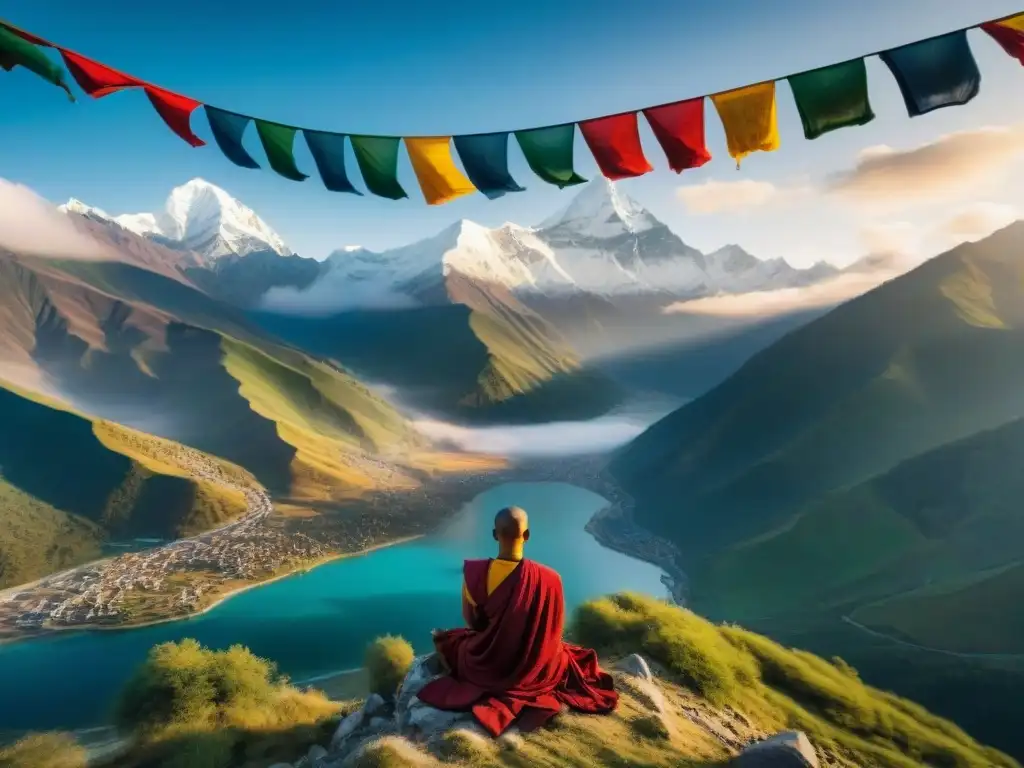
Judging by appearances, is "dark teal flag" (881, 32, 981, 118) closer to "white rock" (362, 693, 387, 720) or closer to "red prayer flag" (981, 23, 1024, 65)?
"red prayer flag" (981, 23, 1024, 65)

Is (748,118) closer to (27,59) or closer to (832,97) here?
(832,97)

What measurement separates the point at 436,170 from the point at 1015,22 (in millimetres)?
6905

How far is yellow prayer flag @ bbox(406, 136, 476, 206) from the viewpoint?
8.60 metres

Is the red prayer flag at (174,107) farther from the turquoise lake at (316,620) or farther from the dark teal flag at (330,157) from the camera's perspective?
the turquoise lake at (316,620)

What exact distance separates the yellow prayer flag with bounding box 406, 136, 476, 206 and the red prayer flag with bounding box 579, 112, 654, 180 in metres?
1.82

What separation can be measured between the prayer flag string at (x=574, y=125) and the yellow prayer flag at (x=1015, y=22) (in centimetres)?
1

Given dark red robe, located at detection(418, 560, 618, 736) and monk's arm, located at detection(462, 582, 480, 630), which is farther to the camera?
monk's arm, located at detection(462, 582, 480, 630)

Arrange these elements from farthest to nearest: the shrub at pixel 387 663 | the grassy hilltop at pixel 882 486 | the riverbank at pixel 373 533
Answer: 1. the riverbank at pixel 373 533
2. the grassy hilltop at pixel 882 486
3. the shrub at pixel 387 663

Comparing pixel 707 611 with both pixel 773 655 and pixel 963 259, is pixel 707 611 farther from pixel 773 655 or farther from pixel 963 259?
pixel 963 259

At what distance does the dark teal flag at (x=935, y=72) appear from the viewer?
684 centimetres

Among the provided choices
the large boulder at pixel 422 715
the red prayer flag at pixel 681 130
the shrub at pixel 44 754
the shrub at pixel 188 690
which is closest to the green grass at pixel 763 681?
the large boulder at pixel 422 715

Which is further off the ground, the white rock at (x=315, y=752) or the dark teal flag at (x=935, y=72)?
the dark teal flag at (x=935, y=72)

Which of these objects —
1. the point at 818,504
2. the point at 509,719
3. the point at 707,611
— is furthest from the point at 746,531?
the point at 509,719

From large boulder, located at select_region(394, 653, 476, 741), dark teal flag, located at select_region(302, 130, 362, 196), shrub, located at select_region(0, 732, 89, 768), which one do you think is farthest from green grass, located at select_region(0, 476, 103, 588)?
dark teal flag, located at select_region(302, 130, 362, 196)
